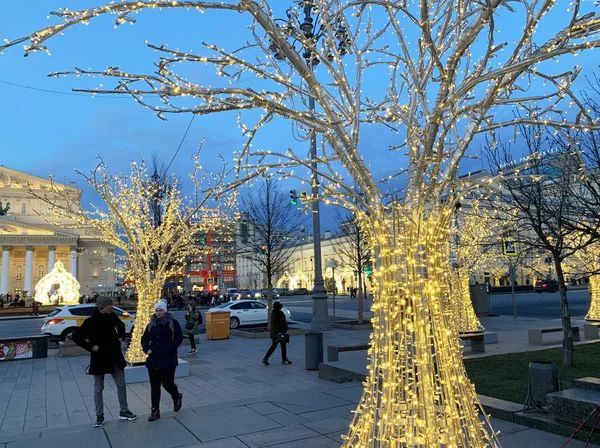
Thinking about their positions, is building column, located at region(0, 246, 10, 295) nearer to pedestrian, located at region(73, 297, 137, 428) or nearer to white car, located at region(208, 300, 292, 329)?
white car, located at region(208, 300, 292, 329)

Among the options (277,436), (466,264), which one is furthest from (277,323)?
(466,264)

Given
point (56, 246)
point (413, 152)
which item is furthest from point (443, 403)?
point (56, 246)

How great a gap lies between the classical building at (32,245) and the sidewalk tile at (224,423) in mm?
61585

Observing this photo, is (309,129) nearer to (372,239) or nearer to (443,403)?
(372,239)

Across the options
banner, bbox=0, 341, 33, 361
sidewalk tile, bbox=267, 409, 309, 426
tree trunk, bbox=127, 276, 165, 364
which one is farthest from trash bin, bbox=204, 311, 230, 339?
sidewalk tile, bbox=267, 409, 309, 426

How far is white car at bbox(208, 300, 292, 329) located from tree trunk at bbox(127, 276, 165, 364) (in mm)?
11021

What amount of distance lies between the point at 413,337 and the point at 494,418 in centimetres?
302

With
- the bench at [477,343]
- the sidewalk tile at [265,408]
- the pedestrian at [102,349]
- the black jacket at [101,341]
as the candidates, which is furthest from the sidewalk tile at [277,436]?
the bench at [477,343]

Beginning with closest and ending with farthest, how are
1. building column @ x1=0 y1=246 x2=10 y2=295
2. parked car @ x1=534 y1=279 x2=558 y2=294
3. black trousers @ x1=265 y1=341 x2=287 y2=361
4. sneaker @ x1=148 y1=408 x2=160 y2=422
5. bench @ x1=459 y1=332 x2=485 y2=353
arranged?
sneaker @ x1=148 y1=408 x2=160 y2=422 < black trousers @ x1=265 y1=341 x2=287 y2=361 < bench @ x1=459 y1=332 x2=485 y2=353 < parked car @ x1=534 y1=279 x2=558 y2=294 < building column @ x1=0 y1=246 x2=10 y2=295

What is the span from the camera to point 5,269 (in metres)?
64.1

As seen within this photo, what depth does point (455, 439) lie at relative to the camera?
3510 mm

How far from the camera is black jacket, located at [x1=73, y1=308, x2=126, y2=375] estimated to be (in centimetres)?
634

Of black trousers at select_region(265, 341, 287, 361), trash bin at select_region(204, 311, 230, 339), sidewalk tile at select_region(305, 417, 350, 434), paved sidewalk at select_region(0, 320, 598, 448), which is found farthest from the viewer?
trash bin at select_region(204, 311, 230, 339)

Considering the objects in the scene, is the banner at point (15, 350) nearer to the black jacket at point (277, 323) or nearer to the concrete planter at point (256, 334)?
the concrete planter at point (256, 334)
